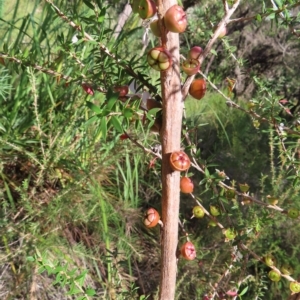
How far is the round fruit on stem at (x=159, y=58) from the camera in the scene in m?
0.43

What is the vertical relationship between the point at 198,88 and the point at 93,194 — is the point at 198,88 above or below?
above

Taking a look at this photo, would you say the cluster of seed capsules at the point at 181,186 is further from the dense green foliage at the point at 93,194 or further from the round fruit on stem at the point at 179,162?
the dense green foliage at the point at 93,194

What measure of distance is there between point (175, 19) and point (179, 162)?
6.1 inches

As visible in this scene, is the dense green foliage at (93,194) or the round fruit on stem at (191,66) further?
the dense green foliage at (93,194)

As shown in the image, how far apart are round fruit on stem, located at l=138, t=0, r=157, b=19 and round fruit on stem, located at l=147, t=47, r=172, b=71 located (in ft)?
0.12

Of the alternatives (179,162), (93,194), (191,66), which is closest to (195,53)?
(191,66)

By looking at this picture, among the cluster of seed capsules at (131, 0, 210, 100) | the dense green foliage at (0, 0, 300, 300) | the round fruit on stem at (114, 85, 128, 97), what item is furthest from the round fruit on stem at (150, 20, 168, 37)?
the dense green foliage at (0, 0, 300, 300)

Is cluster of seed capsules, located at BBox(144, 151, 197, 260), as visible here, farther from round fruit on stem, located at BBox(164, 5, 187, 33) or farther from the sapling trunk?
round fruit on stem, located at BBox(164, 5, 187, 33)

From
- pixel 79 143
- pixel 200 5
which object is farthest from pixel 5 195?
pixel 200 5

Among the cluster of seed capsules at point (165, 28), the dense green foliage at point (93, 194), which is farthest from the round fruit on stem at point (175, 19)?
the dense green foliage at point (93, 194)

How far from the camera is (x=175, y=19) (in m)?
0.40

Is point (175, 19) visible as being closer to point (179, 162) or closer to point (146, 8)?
point (146, 8)

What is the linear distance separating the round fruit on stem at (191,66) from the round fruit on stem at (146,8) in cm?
7

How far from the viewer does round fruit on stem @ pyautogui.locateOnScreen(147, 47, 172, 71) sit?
429 mm
